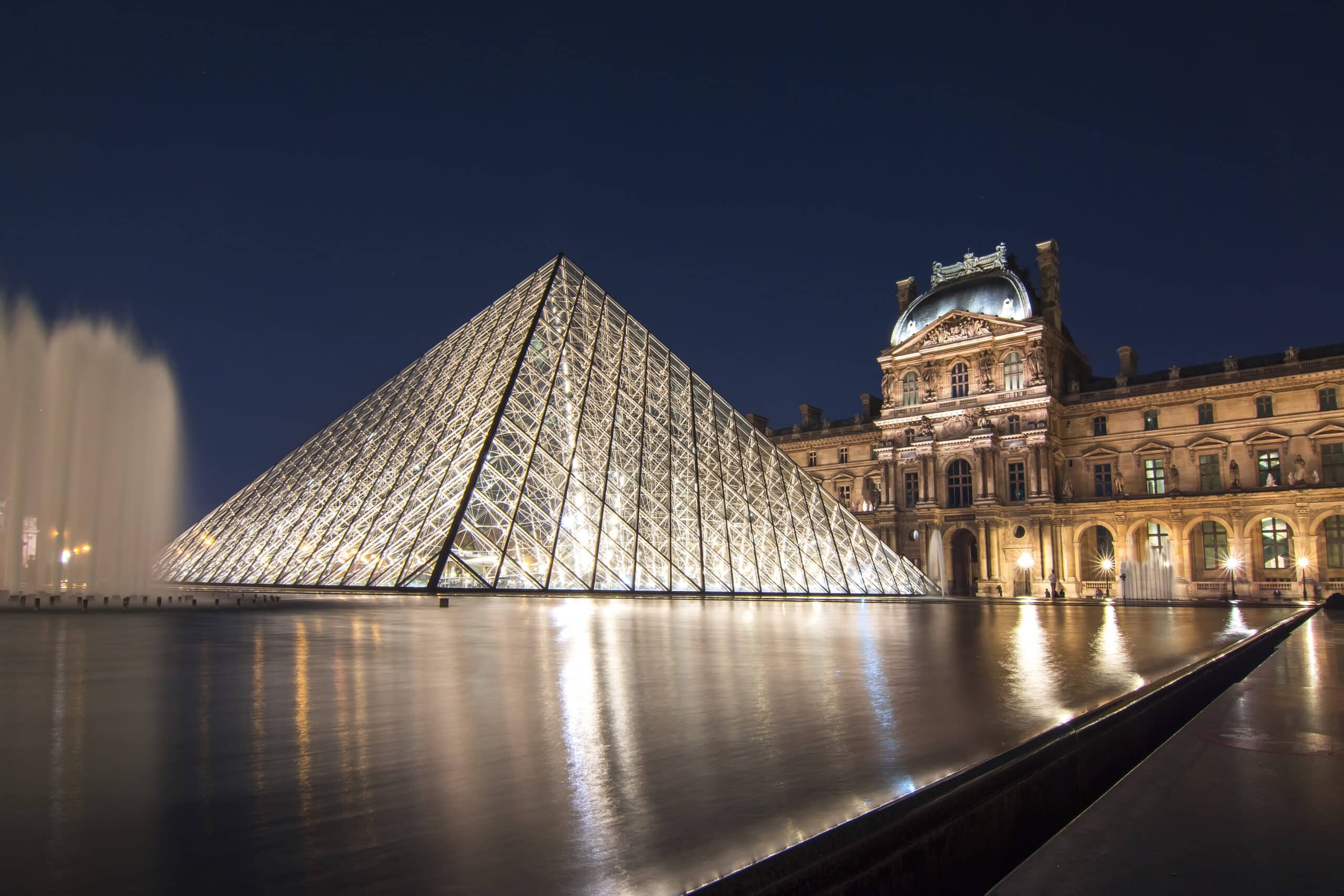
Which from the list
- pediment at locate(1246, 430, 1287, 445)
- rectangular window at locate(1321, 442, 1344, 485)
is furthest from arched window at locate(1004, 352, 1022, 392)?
rectangular window at locate(1321, 442, 1344, 485)

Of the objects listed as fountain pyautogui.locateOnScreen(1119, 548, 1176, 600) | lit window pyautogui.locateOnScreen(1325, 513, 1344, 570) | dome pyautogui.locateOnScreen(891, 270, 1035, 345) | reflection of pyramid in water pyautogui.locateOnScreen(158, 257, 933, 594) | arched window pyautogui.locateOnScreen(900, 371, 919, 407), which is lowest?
fountain pyautogui.locateOnScreen(1119, 548, 1176, 600)

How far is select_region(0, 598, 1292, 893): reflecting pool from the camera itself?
2.09 meters

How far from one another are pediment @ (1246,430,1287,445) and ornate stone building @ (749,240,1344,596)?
0.17 feet

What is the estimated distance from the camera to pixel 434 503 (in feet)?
53.9

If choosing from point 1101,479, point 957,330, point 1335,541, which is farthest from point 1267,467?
point 957,330

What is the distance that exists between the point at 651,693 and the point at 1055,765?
249 cm

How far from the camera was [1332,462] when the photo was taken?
33156 millimetres

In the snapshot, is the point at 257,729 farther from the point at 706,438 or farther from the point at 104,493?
the point at 104,493

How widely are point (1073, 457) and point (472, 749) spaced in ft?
135

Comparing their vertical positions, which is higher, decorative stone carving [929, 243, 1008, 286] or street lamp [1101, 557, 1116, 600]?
decorative stone carving [929, 243, 1008, 286]

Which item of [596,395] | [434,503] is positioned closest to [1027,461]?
[596,395]

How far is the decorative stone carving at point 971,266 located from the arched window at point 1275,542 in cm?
1648

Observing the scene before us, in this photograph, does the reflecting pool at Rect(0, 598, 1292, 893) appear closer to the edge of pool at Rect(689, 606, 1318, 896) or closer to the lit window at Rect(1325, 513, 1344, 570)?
the edge of pool at Rect(689, 606, 1318, 896)

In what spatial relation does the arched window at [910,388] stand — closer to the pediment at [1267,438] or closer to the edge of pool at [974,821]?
the pediment at [1267,438]
